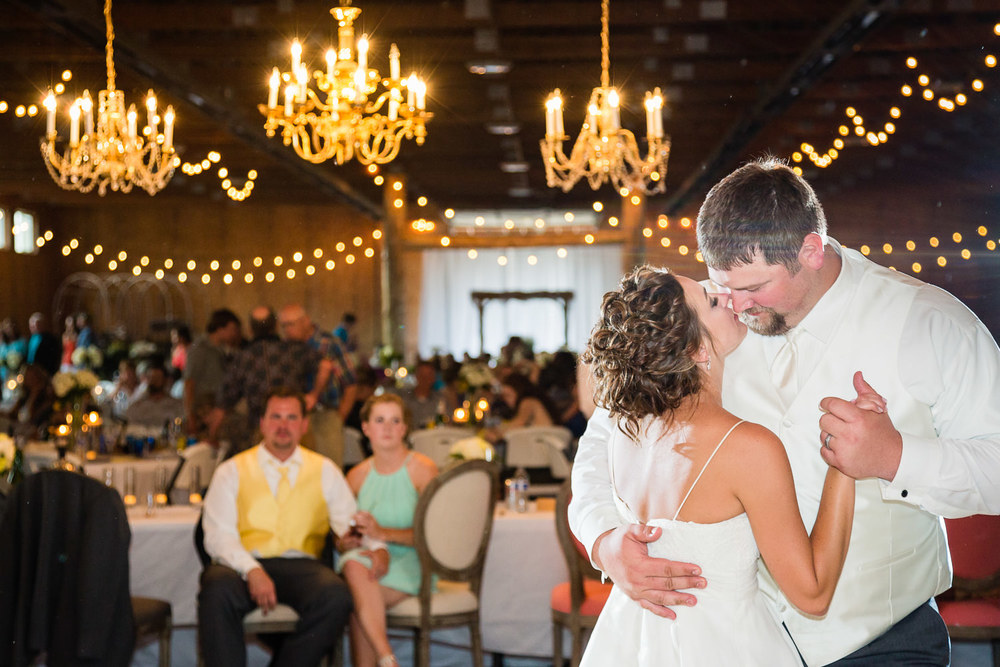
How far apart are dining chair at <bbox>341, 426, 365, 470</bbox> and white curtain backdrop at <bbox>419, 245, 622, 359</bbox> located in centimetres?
917

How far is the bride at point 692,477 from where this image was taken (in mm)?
1550

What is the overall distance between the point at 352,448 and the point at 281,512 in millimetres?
2648

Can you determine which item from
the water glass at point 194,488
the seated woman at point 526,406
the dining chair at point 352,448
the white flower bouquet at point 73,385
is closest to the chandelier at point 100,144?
the white flower bouquet at point 73,385

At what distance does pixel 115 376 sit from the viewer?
11.7m

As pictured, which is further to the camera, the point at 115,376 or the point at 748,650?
the point at 115,376

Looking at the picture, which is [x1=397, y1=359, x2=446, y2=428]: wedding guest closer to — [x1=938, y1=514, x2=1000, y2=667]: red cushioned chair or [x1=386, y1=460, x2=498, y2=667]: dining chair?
[x1=386, y1=460, x2=498, y2=667]: dining chair

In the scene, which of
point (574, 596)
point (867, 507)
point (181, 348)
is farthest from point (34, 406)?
point (867, 507)

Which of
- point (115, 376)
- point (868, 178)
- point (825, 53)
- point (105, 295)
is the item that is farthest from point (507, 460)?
point (105, 295)

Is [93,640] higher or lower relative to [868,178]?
lower

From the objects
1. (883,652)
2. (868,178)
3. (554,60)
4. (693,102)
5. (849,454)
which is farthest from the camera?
(693,102)

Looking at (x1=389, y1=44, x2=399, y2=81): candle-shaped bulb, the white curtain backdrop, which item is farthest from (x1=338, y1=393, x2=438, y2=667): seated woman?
the white curtain backdrop

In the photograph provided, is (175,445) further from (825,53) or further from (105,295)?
(105,295)

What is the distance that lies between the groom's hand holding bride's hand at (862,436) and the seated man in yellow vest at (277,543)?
8.22 feet

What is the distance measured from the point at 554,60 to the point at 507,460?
318cm
